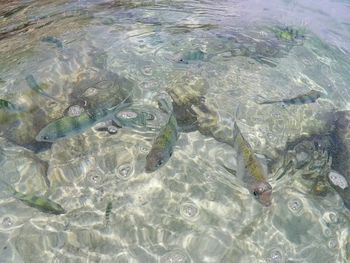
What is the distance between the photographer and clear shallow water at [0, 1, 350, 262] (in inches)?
144

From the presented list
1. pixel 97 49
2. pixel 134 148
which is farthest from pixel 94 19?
pixel 134 148

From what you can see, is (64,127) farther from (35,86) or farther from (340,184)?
(340,184)

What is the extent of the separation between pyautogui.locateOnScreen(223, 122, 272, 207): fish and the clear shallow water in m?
0.48

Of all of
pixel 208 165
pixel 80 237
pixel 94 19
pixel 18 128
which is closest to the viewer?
pixel 80 237

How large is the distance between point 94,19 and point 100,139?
4.74 metres

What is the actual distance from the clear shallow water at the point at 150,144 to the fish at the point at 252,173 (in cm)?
48

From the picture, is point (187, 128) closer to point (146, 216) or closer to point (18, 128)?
point (146, 216)

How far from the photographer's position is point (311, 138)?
5.05 metres

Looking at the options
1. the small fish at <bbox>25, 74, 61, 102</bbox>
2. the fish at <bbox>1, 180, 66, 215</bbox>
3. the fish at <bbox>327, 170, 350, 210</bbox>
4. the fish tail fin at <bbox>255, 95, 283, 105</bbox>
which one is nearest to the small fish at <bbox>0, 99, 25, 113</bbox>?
the small fish at <bbox>25, 74, 61, 102</bbox>

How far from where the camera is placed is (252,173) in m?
3.54

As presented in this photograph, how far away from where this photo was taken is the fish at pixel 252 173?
3422mm

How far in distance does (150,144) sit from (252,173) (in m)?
1.56

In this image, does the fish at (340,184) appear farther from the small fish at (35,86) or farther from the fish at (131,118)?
the small fish at (35,86)

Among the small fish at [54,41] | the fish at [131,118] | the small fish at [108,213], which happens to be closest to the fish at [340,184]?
the fish at [131,118]
